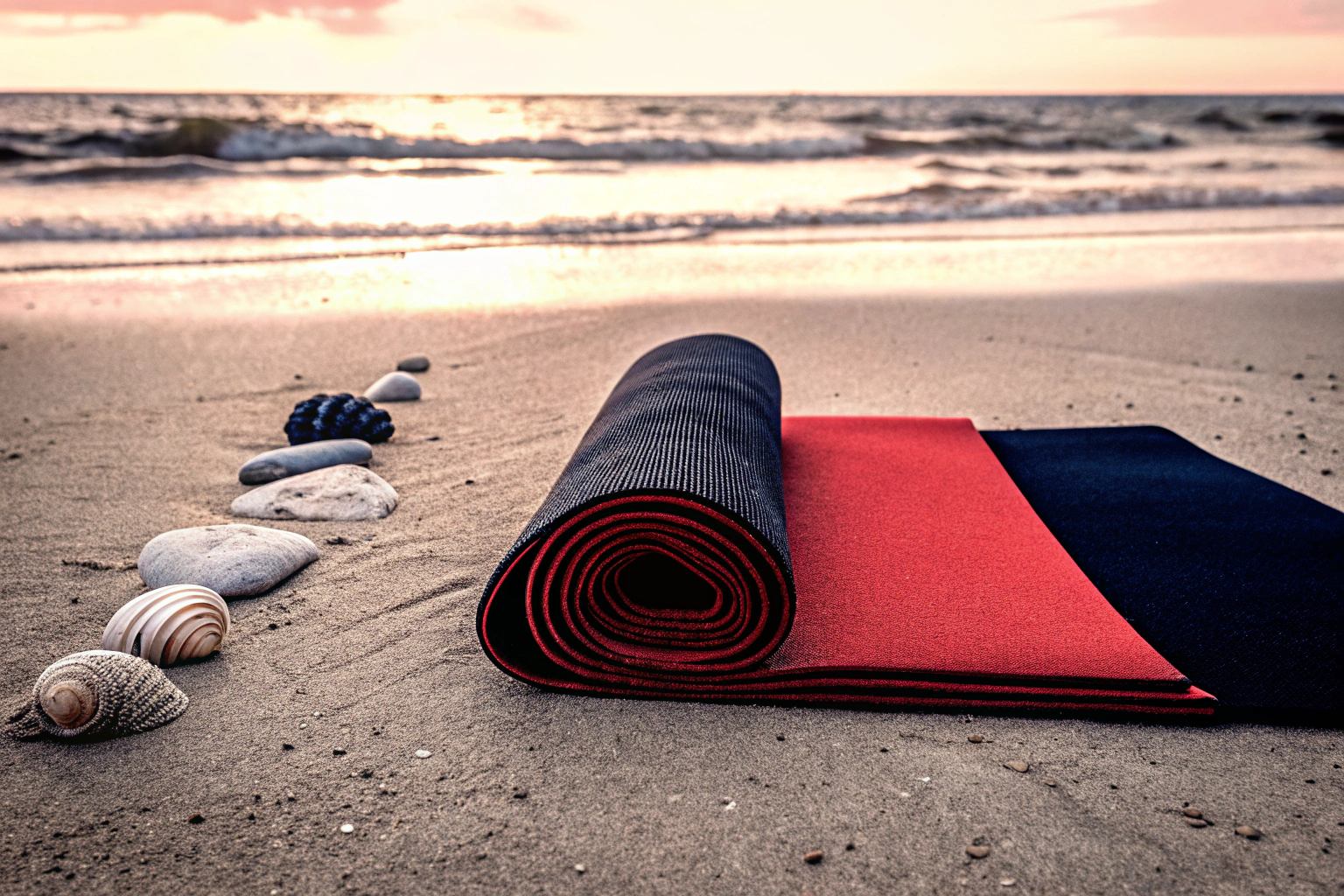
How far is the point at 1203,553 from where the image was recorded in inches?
103

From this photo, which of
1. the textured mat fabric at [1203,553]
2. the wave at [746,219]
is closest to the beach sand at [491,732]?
the textured mat fabric at [1203,553]

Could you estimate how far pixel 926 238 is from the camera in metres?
9.03

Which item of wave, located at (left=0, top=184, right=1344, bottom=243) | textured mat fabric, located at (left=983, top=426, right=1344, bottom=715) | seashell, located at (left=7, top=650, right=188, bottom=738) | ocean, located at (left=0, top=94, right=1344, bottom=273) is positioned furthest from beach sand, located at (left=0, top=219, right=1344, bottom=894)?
ocean, located at (left=0, top=94, right=1344, bottom=273)

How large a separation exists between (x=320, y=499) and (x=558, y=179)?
37.1 feet

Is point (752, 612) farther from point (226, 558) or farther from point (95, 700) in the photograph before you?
point (226, 558)

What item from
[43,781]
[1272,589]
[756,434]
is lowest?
[43,781]

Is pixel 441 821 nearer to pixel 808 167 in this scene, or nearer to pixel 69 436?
pixel 69 436

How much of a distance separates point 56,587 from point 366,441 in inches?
51.8

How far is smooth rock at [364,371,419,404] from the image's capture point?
4.23 metres

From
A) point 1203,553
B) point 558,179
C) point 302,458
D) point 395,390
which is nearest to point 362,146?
point 558,179

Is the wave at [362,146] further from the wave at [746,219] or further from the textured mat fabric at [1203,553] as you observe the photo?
the textured mat fabric at [1203,553]

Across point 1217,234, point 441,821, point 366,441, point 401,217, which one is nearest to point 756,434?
point 441,821

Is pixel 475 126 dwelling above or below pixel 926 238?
above

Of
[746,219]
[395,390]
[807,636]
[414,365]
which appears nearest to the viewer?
[807,636]
